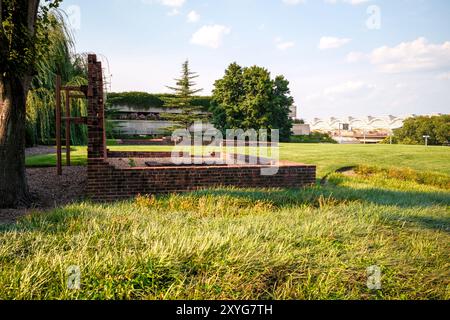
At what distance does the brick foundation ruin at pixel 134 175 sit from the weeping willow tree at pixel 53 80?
9.86 metres

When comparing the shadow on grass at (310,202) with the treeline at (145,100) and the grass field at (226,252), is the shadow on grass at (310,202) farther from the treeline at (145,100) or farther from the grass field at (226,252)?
the treeline at (145,100)

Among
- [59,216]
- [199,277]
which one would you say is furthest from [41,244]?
[199,277]

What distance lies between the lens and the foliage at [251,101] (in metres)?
31.8

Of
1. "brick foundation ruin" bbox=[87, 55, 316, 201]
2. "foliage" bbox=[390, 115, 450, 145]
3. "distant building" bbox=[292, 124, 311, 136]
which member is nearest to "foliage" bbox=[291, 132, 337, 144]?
"distant building" bbox=[292, 124, 311, 136]

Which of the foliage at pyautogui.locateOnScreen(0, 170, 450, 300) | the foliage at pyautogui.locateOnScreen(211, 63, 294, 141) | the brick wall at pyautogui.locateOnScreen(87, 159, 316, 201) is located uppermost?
the foliage at pyautogui.locateOnScreen(211, 63, 294, 141)

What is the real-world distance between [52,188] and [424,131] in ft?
161

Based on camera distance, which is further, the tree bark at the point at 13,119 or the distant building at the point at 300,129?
the distant building at the point at 300,129

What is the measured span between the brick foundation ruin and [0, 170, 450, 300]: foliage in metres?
1.76

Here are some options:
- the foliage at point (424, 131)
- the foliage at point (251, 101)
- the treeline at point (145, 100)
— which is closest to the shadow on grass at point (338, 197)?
the foliage at point (251, 101)

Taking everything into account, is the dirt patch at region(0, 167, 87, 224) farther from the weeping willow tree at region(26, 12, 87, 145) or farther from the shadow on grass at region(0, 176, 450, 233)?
the weeping willow tree at region(26, 12, 87, 145)

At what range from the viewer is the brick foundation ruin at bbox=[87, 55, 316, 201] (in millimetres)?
6867

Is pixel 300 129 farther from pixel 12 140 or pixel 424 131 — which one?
pixel 12 140

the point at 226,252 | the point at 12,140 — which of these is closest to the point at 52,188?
the point at 12,140

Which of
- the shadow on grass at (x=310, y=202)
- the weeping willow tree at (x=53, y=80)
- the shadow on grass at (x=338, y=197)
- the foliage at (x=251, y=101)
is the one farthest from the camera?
the foliage at (x=251, y=101)
